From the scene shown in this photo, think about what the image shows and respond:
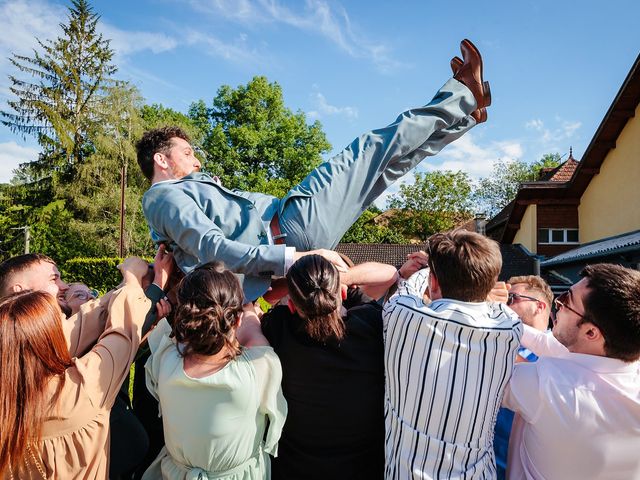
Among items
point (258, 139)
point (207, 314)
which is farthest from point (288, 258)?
point (258, 139)

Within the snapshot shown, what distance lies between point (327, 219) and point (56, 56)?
3292cm

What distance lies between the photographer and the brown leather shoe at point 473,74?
2.84 metres

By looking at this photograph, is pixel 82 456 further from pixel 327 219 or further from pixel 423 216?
pixel 423 216

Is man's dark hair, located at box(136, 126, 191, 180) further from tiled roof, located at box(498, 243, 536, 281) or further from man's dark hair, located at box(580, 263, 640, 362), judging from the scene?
tiled roof, located at box(498, 243, 536, 281)

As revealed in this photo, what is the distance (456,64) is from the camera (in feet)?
9.83

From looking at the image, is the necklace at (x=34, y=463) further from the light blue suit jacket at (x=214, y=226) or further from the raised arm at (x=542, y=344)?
the raised arm at (x=542, y=344)

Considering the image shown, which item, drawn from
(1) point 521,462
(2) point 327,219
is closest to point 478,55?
(2) point 327,219

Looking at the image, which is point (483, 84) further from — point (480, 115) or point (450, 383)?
point (450, 383)

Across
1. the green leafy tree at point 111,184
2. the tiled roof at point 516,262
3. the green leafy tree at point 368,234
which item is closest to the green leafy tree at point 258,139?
the green leafy tree at point 111,184

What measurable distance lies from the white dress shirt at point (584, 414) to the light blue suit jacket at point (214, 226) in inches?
50.0

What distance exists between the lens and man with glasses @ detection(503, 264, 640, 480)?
1767 mm

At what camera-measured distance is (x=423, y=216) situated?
3553 centimetres

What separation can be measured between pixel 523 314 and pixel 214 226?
6.37ft

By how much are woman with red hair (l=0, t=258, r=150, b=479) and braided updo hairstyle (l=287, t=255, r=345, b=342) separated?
33.3 inches
